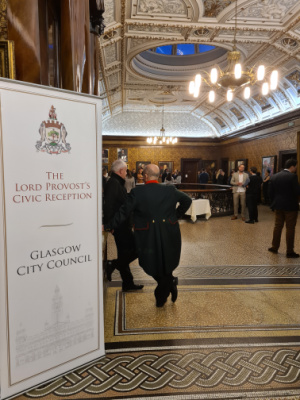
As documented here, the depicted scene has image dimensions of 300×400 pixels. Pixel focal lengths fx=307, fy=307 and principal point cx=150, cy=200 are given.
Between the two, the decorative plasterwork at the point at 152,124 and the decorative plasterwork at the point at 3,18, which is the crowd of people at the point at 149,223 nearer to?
the decorative plasterwork at the point at 3,18

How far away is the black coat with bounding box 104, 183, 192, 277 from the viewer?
10.8ft

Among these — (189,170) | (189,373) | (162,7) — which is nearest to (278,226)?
(189,373)

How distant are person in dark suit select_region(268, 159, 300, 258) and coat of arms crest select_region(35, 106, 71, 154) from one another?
4750 mm

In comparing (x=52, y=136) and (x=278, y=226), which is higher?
(x=52, y=136)

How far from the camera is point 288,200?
18.9ft

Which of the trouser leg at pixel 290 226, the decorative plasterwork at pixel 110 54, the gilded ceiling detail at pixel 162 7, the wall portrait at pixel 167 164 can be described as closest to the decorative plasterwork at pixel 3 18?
the trouser leg at pixel 290 226

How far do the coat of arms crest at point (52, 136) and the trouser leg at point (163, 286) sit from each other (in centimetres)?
190

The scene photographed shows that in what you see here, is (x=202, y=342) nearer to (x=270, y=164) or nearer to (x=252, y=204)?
(x=252, y=204)

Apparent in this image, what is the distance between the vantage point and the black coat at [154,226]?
3.30 m

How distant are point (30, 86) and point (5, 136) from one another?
0.37 m

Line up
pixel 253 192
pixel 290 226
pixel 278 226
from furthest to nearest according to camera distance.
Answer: pixel 253 192 → pixel 278 226 → pixel 290 226

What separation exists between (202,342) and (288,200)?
150 inches

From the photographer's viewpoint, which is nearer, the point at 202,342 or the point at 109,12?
the point at 202,342

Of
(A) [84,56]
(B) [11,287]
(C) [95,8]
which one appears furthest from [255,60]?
(B) [11,287]
